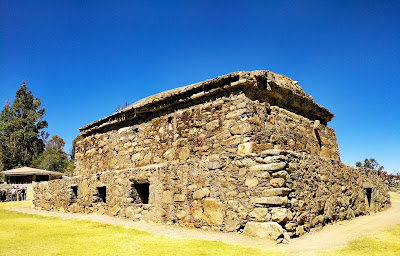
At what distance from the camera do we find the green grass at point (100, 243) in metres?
4.66

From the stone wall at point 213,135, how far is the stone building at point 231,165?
0.03 metres

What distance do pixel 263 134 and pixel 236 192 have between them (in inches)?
59.9

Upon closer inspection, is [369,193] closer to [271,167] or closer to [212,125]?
[271,167]

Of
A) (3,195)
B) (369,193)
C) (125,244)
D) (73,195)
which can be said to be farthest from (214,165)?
(3,195)

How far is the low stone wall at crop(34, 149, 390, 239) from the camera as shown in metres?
5.61

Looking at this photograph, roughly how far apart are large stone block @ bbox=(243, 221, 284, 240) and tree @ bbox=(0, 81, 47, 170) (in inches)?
1748

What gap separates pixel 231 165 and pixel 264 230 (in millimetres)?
1412

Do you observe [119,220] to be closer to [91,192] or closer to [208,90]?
[91,192]

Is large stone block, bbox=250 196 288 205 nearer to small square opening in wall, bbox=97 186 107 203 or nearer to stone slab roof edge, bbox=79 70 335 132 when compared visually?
stone slab roof edge, bbox=79 70 335 132

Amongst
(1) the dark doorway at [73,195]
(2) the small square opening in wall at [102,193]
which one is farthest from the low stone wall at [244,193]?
(1) the dark doorway at [73,195]

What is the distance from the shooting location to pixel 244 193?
231 inches

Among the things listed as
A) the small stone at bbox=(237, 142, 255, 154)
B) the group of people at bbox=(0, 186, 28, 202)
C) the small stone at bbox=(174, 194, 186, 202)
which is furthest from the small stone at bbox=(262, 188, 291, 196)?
the group of people at bbox=(0, 186, 28, 202)

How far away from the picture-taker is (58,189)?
36.4 feet

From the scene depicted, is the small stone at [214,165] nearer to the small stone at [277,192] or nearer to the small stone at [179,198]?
the small stone at [179,198]
